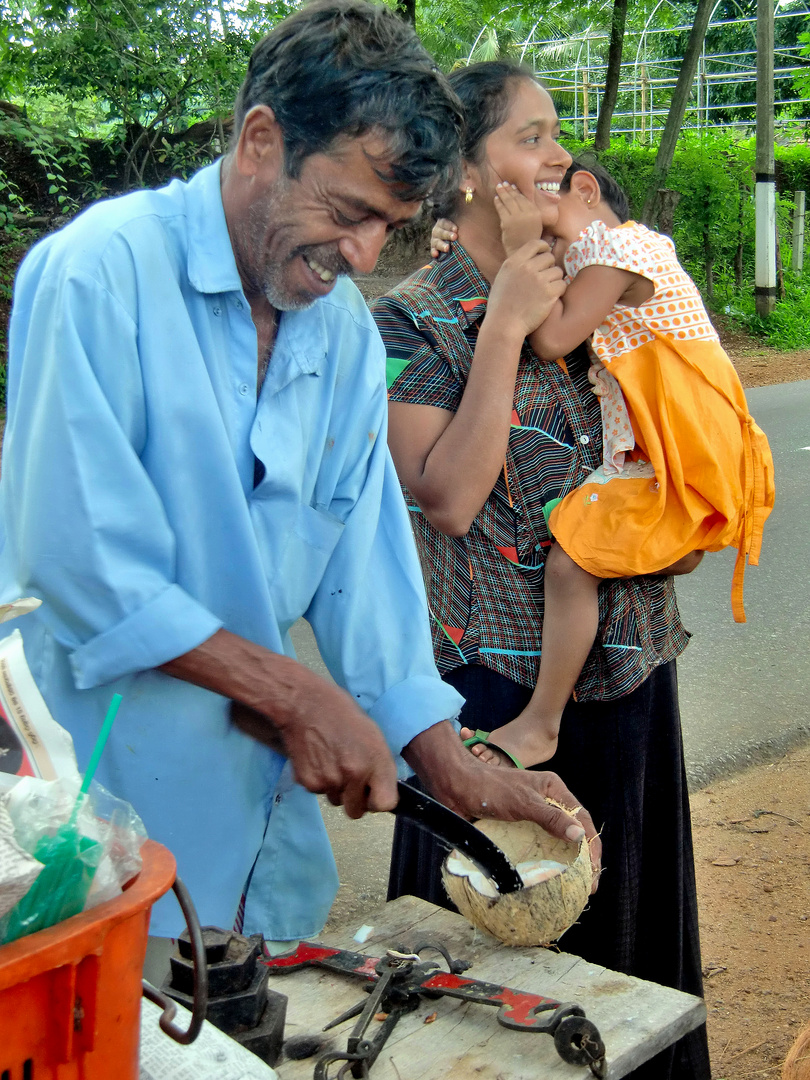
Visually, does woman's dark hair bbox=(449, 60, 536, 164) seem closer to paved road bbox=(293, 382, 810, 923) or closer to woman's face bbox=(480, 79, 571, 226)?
woman's face bbox=(480, 79, 571, 226)

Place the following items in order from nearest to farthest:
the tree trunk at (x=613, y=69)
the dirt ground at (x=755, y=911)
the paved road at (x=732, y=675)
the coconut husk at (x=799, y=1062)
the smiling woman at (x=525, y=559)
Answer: the coconut husk at (x=799, y=1062), the smiling woman at (x=525, y=559), the dirt ground at (x=755, y=911), the paved road at (x=732, y=675), the tree trunk at (x=613, y=69)

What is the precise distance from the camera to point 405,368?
2068 mm

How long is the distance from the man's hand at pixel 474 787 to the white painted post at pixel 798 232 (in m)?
16.0

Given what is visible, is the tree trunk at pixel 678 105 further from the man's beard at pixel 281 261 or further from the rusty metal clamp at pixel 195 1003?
the rusty metal clamp at pixel 195 1003

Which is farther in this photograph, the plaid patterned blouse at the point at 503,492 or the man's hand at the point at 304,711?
the plaid patterned blouse at the point at 503,492

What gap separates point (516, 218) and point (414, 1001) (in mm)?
1423

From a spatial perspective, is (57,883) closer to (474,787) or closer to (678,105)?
(474,787)

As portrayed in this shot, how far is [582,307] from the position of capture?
7.00 feet

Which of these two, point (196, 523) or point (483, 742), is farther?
point (483, 742)

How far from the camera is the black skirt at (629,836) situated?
7.08ft

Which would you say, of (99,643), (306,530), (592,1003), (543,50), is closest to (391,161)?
(306,530)

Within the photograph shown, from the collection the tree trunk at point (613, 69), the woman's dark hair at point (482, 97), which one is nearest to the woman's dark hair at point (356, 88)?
the woman's dark hair at point (482, 97)

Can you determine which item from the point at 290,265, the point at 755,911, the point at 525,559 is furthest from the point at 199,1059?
the point at 755,911

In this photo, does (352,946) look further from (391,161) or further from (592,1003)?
(391,161)
